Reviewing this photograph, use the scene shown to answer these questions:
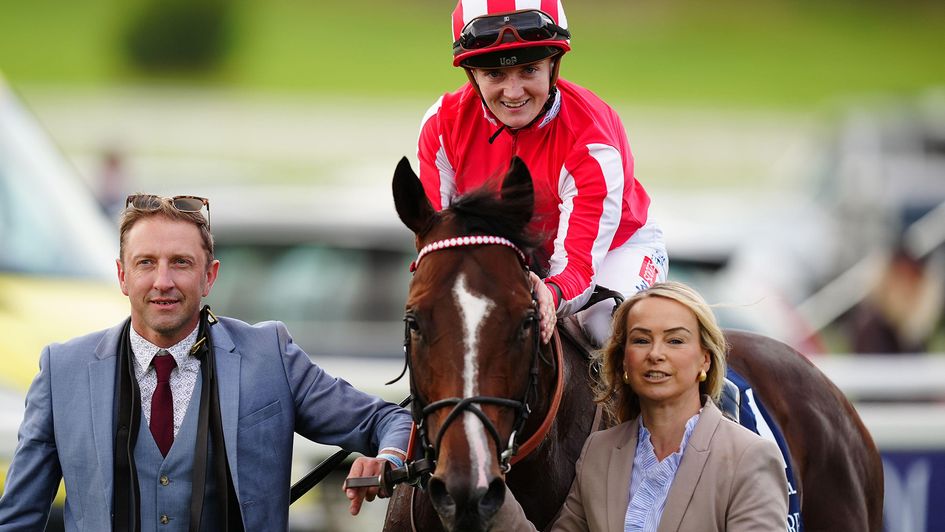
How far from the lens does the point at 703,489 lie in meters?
2.93

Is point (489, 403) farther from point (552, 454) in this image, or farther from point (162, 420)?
point (162, 420)

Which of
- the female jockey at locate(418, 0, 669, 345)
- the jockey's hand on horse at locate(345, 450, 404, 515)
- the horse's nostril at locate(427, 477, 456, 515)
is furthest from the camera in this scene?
the female jockey at locate(418, 0, 669, 345)

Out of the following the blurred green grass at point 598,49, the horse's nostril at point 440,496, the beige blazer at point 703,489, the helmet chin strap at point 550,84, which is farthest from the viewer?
the blurred green grass at point 598,49

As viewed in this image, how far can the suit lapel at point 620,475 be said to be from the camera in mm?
2988

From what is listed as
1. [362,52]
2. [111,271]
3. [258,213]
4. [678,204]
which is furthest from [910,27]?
[111,271]

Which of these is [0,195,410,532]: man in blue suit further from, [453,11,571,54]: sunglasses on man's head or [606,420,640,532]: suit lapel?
[453,11,571,54]: sunglasses on man's head

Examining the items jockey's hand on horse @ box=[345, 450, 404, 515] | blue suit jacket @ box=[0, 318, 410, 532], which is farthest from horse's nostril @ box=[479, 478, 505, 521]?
blue suit jacket @ box=[0, 318, 410, 532]

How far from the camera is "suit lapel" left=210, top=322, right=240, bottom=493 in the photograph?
311cm

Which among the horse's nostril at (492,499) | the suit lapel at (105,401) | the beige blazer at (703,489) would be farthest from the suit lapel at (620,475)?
the suit lapel at (105,401)

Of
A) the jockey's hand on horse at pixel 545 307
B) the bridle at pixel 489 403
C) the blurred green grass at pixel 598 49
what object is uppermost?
the blurred green grass at pixel 598 49

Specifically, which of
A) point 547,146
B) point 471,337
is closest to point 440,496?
point 471,337

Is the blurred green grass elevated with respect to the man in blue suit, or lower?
elevated

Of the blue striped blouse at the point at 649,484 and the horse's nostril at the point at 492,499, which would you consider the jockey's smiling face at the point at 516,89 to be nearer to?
the blue striped blouse at the point at 649,484

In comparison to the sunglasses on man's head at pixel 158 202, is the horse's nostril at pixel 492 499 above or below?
below
